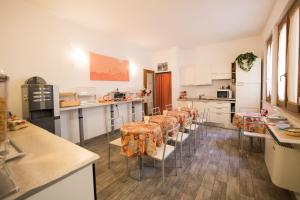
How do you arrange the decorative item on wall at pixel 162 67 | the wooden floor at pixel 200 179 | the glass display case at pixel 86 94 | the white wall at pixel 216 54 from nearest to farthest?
the wooden floor at pixel 200 179 → the glass display case at pixel 86 94 → the white wall at pixel 216 54 → the decorative item on wall at pixel 162 67


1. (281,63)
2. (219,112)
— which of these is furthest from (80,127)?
(281,63)

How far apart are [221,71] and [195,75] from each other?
33.8 inches

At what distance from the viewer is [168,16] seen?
3.14 m

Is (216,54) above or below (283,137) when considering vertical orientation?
above

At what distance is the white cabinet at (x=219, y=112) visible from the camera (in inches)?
180

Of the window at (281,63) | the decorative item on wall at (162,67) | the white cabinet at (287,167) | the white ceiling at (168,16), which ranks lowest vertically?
the white cabinet at (287,167)

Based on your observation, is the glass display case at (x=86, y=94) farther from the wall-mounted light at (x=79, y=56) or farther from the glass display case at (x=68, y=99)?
the wall-mounted light at (x=79, y=56)

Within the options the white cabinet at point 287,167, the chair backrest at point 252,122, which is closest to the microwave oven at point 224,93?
the chair backrest at point 252,122

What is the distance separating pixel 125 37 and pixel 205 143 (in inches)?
146

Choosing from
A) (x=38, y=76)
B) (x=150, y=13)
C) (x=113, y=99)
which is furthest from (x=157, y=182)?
(x=150, y=13)

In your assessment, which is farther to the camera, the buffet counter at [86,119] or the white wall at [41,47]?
the buffet counter at [86,119]

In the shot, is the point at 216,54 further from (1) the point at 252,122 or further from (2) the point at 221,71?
(1) the point at 252,122

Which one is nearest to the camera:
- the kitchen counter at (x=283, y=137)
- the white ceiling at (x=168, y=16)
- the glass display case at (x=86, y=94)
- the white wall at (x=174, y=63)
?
the kitchen counter at (x=283, y=137)

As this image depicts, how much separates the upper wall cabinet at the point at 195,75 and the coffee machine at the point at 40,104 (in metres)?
4.25
